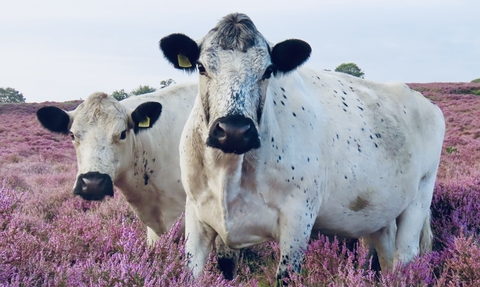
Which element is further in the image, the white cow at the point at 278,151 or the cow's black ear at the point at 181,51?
the cow's black ear at the point at 181,51

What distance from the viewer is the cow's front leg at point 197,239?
3699 mm

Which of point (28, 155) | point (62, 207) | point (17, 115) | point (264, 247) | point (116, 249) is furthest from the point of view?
point (17, 115)

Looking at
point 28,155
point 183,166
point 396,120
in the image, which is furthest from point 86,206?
point 28,155

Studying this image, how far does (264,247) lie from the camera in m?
5.21

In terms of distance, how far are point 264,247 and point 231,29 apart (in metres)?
2.64

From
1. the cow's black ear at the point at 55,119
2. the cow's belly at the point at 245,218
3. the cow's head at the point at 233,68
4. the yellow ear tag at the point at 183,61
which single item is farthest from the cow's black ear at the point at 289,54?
the cow's black ear at the point at 55,119

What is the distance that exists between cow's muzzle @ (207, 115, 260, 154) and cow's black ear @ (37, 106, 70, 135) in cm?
276

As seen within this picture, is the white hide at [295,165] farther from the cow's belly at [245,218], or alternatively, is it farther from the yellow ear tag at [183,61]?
the yellow ear tag at [183,61]

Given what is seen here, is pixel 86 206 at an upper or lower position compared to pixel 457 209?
lower

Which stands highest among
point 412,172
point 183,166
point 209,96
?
point 209,96

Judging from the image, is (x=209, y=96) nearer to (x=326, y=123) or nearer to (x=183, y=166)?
(x=183, y=166)

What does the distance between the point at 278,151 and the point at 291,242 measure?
0.65 meters

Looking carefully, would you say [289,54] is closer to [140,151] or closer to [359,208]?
[359,208]

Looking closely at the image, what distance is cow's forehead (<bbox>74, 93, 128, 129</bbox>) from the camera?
4.91m
